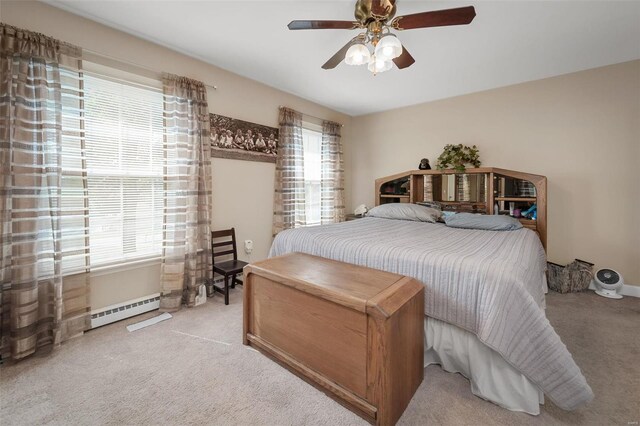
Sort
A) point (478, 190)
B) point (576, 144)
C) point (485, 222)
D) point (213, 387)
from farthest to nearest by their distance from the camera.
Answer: point (478, 190)
point (576, 144)
point (485, 222)
point (213, 387)

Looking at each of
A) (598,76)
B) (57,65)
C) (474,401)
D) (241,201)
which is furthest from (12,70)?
(598,76)

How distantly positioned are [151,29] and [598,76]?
4797mm

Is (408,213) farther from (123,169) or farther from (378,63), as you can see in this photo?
(123,169)

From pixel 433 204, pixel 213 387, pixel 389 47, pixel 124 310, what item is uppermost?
pixel 389 47

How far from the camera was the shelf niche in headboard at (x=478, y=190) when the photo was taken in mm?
3348

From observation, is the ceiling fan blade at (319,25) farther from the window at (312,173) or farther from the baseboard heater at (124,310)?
the baseboard heater at (124,310)

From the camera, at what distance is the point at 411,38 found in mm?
2510

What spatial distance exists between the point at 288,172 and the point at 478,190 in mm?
2712

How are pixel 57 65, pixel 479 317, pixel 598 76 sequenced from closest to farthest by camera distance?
pixel 479 317, pixel 57 65, pixel 598 76

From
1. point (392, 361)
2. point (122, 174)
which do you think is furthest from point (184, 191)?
point (392, 361)

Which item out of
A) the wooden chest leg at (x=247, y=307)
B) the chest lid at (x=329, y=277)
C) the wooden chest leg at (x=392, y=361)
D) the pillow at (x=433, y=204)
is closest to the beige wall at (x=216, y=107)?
the wooden chest leg at (x=247, y=307)

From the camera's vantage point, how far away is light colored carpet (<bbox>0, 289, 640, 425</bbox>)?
4.58 ft

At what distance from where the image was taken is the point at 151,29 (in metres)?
2.42

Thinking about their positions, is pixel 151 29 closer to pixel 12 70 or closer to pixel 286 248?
pixel 12 70
